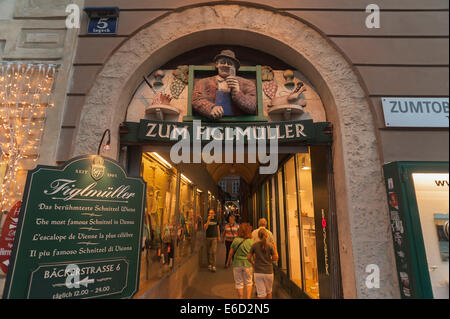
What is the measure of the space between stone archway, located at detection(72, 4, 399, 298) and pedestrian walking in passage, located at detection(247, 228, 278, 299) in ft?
4.98

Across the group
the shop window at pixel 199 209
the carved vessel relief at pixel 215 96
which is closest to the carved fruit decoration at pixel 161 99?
the carved vessel relief at pixel 215 96

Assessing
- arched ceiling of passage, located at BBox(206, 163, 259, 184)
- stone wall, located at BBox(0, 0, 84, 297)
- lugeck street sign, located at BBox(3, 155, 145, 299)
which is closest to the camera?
lugeck street sign, located at BBox(3, 155, 145, 299)

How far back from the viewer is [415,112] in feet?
10.7

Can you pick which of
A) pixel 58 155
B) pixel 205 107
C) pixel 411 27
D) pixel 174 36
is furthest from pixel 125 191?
pixel 411 27

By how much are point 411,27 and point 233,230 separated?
6.73 meters

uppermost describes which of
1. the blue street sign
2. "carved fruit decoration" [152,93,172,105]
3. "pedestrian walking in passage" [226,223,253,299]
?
the blue street sign

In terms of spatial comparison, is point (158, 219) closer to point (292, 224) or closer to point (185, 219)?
point (185, 219)

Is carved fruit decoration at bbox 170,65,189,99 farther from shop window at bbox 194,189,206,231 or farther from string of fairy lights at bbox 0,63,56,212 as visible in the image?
shop window at bbox 194,189,206,231

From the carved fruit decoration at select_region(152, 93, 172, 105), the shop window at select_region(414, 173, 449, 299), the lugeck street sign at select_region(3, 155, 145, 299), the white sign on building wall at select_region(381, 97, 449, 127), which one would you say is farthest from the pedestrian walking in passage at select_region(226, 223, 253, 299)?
the white sign on building wall at select_region(381, 97, 449, 127)

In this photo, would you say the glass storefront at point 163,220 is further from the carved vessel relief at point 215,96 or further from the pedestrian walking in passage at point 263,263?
the pedestrian walking in passage at point 263,263

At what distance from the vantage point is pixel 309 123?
11.3ft

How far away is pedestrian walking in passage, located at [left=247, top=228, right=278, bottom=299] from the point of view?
4.39 metres

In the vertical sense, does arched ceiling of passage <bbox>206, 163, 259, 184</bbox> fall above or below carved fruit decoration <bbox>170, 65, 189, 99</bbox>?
above

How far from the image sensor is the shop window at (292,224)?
17.6 ft
